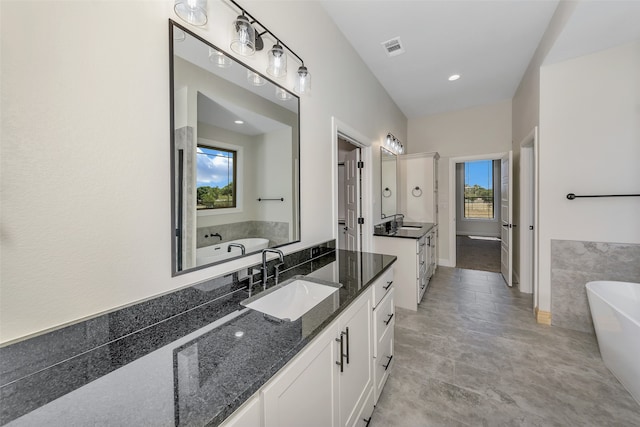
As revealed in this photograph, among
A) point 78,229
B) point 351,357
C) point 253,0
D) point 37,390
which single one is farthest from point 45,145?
point 351,357

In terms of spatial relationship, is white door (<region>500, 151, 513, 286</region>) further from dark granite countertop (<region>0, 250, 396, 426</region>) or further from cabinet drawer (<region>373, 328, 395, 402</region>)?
dark granite countertop (<region>0, 250, 396, 426</region>)

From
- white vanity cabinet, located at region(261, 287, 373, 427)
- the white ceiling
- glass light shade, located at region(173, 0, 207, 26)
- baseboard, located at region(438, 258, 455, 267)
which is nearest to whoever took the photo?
white vanity cabinet, located at region(261, 287, 373, 427)

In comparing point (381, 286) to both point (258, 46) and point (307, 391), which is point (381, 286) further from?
point (258, 46)

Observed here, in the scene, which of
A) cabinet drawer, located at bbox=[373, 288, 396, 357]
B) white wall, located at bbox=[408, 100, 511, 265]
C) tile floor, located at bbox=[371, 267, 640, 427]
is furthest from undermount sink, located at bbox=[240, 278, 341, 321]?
white wall, located at bbox=[408, 100, 511, 265]

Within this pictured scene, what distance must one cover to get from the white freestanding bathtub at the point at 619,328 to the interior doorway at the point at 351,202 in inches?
84.6

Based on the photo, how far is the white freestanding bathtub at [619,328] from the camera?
1592 millimetres

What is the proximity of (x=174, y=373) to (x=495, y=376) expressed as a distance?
2.23 metres

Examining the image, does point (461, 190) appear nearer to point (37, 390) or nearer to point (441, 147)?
point (441, 147)

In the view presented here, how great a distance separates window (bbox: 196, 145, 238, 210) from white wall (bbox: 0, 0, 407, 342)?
17 centimetres

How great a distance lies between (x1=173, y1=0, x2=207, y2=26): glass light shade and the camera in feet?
3.32

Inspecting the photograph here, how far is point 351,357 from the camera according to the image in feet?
4.09

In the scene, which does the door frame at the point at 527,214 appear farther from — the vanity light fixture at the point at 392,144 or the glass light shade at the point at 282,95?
the glass light shade at the point at 282,95

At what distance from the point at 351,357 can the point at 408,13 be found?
272cm

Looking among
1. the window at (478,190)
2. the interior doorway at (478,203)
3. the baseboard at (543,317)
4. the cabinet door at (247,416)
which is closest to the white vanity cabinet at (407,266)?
the baseboard at (543,317)
